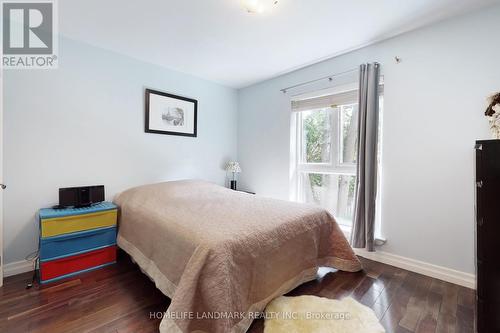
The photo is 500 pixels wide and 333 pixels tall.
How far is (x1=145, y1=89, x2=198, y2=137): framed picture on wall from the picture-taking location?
114 inches

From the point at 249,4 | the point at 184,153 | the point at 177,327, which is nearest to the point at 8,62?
the point at 184,153

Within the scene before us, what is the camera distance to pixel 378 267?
2264 mm

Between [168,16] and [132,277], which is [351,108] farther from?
[132,277]

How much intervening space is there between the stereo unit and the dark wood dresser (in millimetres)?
3199

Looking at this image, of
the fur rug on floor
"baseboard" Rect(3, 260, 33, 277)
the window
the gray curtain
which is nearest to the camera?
the fur rug on floor

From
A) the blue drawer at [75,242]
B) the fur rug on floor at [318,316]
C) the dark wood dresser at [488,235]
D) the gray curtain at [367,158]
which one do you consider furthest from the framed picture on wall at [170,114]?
the dark wood dresser at [488,235]

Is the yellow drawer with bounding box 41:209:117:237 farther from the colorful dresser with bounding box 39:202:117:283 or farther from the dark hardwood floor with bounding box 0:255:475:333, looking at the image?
the dark hardwood floor with bounding box 0:255:475:333

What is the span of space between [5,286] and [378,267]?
3419mm

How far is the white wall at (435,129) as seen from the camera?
1.89 metres

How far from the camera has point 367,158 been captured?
2330 millimetres

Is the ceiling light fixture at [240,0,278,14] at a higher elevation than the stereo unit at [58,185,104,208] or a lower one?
higher

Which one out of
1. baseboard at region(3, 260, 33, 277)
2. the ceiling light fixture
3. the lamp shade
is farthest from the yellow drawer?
the ceiling light fixture

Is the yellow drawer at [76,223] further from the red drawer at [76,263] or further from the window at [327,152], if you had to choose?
the window at [327,152]

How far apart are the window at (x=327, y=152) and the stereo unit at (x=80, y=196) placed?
8.05ft
